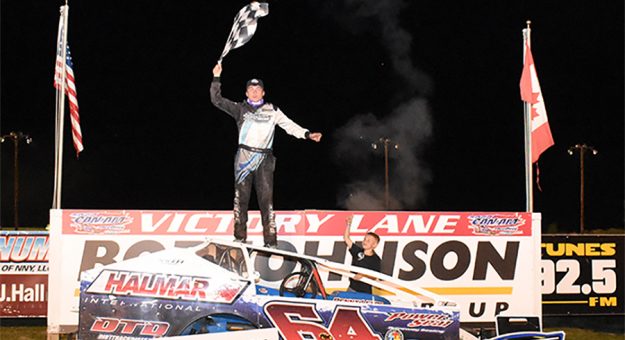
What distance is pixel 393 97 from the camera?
1998 inches

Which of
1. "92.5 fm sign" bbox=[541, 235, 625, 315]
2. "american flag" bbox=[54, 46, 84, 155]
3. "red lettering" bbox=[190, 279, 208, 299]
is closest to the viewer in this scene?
"red lettering" bbox=[190, 279, 208, 299]

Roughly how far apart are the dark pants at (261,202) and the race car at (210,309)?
51.5 inches

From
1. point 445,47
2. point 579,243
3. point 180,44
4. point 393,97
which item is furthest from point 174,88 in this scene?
point 579,243

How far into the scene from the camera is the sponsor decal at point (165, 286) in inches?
292

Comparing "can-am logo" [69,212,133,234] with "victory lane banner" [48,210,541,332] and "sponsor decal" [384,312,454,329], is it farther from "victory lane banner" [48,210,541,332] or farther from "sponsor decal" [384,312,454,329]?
"sponsor decal" [384,312,454,329]

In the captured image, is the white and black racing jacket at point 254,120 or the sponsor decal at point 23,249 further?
the sponsor decal at point 23,249

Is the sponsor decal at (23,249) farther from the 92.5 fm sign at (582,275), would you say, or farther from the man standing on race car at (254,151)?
the 92.5 fm sign at (582,275)

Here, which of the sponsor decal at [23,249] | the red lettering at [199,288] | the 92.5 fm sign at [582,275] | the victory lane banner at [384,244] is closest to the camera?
the red lettering at [199,288]

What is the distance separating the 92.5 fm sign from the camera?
37.8 ft

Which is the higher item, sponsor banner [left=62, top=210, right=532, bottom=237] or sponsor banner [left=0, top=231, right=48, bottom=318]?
sponsor banner [left=62, top=210, right=532, bottom=237]

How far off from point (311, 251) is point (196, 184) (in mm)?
57849

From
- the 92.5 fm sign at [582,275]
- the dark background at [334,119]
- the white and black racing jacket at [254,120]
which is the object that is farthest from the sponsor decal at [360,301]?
the dark background at [334,119]

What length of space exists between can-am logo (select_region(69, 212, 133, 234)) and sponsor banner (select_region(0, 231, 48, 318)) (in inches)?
118

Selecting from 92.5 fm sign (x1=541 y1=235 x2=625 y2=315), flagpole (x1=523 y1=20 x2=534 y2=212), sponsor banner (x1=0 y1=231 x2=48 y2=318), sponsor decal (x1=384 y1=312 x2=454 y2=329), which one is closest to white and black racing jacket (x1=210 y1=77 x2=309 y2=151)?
sponsor decal (x1=384 y1=312 x2=454 y2=329)
